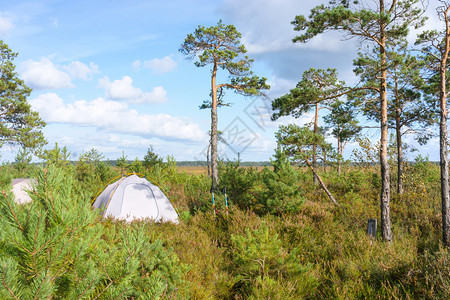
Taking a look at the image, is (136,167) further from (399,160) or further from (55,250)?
(55,250)

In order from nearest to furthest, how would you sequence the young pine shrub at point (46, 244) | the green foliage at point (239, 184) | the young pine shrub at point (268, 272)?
the young pine shrub at point (46, 244), the young pine shrub at point (268, 272), the green foliage at point (239, 184)

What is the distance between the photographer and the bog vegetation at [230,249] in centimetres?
239

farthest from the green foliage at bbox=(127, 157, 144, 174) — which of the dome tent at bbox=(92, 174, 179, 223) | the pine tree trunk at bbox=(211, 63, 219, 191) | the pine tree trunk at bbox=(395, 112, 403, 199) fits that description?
the pine tree trunk at bbox=(395, 112, 403, 199)

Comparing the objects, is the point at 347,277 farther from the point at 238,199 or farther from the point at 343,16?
the point at 343,16

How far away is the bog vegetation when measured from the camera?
239cm

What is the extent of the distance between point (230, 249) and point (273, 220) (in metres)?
2.06

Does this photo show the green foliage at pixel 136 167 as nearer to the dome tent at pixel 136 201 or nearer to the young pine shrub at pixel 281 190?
the dome tent at pixel 136 201

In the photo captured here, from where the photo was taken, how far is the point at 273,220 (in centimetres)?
890

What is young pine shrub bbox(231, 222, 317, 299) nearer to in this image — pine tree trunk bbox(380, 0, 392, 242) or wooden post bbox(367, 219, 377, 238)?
wooden post bbox(367, 219, 377, 238)

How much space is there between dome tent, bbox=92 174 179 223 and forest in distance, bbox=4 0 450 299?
493 millimetres

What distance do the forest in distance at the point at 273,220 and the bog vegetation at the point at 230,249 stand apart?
19 mm

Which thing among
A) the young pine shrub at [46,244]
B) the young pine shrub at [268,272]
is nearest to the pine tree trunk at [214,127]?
the young pine shrub at [268,272]

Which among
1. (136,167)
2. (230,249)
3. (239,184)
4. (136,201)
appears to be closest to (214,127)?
(136,167)

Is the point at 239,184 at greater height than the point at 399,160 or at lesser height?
lesser
